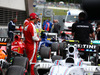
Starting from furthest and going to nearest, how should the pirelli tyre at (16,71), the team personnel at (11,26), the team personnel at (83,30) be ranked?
the team personnel at (11,26)
the team personnel at (83,30)
the pirelli tyre at (16,71)

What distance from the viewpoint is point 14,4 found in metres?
17.8

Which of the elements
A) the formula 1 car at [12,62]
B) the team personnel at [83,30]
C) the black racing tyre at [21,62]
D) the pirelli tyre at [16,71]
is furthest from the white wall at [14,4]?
the pirelli tyre at [16,71]

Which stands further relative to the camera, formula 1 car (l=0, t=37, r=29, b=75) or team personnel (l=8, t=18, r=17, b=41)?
team personnel (l=8, t=18, r=17, b=41)

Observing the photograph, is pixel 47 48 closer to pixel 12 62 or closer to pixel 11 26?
pixel 12 62

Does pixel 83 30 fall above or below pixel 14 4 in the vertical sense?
below

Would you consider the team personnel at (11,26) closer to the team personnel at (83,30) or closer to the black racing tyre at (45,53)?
the black racing tyre at (45,53)

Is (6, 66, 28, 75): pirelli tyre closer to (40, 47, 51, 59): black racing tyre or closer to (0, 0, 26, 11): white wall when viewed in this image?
(40, 47, 51, 59): black racing tyre

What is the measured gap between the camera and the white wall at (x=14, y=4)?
1611cm

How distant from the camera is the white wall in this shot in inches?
634

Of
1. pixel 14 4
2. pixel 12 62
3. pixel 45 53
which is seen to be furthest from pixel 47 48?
pixel 14 4

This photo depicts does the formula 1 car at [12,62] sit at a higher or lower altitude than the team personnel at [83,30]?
lower

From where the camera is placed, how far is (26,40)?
6.53 m

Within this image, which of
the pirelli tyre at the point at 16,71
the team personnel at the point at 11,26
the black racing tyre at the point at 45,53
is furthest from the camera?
the team personnel at the point at 11,26

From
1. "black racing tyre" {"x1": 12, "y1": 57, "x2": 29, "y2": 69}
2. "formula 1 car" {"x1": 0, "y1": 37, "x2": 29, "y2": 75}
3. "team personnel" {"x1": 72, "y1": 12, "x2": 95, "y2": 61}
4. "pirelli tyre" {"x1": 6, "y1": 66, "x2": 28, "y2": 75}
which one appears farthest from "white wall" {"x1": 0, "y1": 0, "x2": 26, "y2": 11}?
"pirelli tyre" {"x1": 6, "y1": 66, "x2": 28, "y2": 75}
